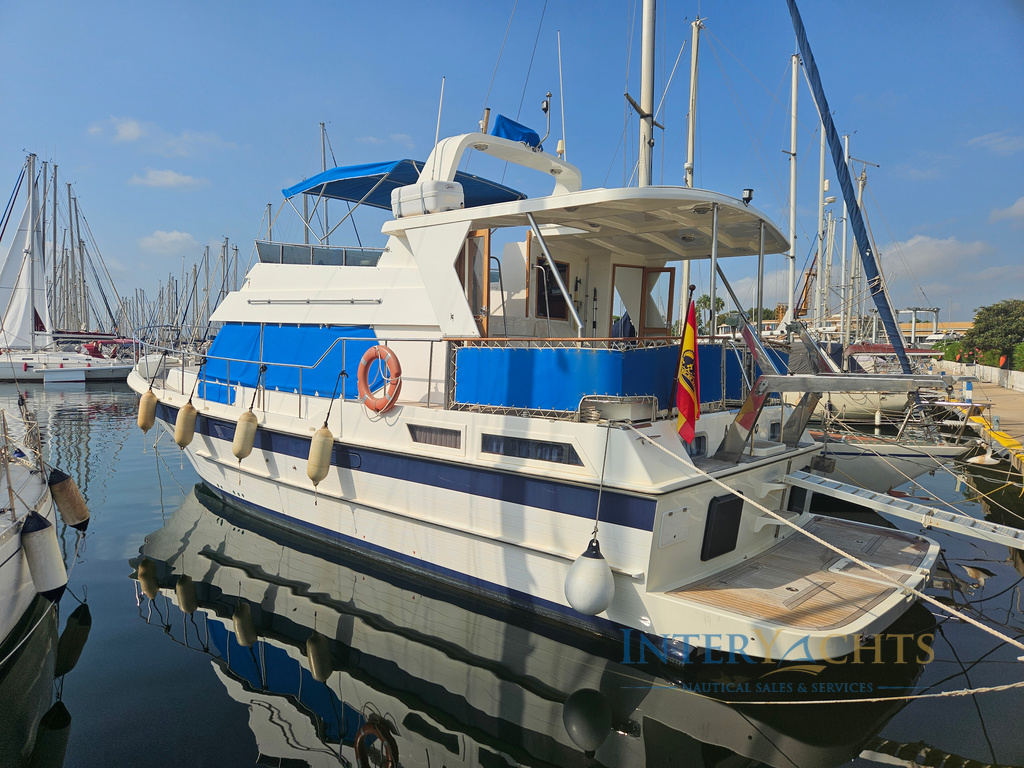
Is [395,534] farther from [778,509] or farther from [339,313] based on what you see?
[778,509]

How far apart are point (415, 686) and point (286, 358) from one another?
15.2ft

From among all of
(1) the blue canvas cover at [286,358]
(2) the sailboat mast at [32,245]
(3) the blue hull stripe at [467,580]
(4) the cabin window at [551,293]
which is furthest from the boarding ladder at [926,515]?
(2) the sailboat mast at [32,245]

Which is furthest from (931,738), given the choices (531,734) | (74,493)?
(74,493)

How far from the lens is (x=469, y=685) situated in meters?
4.76

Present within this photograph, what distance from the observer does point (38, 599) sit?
5.69m

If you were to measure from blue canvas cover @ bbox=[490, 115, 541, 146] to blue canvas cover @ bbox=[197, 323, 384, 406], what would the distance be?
313cm

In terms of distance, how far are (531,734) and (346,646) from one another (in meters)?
1.99

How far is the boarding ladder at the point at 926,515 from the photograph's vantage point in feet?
15.7

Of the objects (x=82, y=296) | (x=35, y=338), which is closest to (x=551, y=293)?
(x=35, y=338)

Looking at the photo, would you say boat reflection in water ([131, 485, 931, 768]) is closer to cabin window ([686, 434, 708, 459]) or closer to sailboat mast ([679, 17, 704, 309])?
cabin window ([686, 434, 708, 459])

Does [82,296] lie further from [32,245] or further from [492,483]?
[492,483]

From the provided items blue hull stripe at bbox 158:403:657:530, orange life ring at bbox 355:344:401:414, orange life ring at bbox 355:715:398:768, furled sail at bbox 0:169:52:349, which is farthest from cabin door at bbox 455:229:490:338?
furled sail at bbox 0:169:52:349

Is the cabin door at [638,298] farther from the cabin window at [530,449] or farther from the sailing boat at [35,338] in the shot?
the sailing boat at [35,338]

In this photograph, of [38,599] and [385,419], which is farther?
[385,419]
